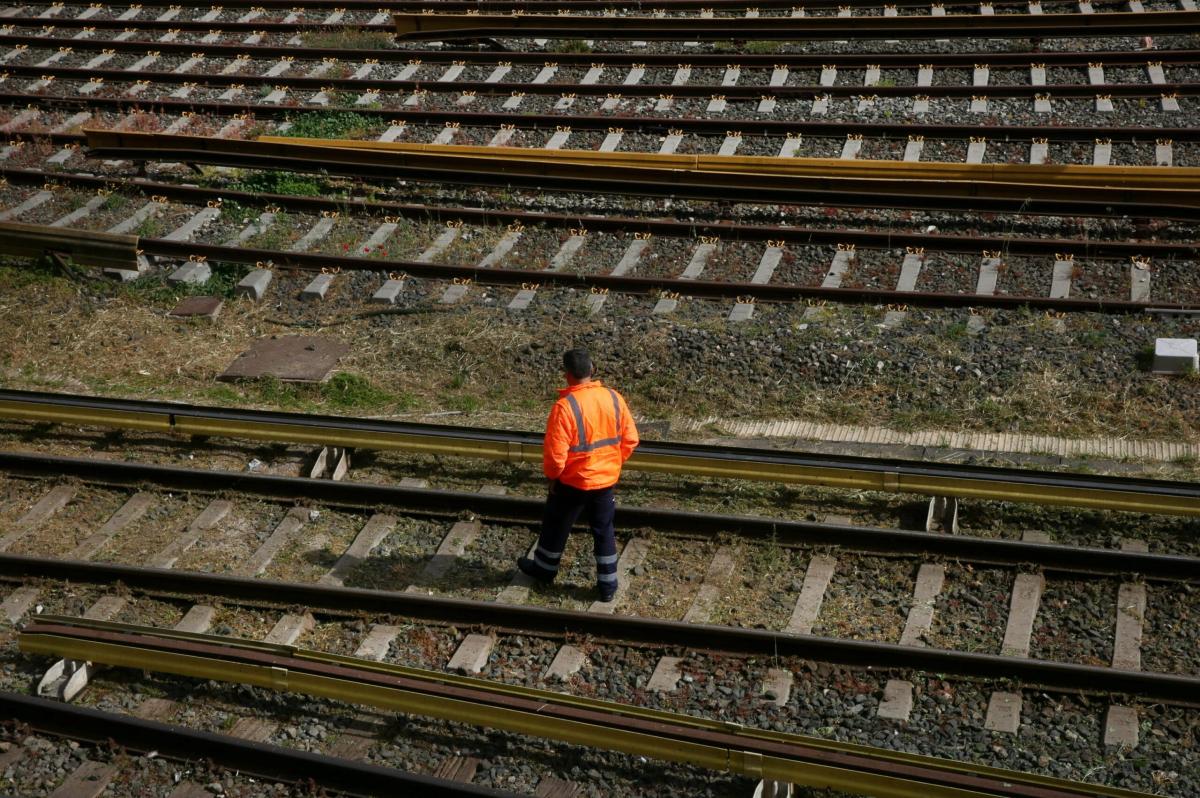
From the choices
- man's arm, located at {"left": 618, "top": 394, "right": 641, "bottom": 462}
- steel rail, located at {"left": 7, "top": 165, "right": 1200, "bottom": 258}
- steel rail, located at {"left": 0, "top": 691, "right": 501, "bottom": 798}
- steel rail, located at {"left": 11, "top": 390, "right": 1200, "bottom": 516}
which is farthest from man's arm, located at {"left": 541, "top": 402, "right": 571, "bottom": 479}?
steel rail, located at {"left": 7, "top": 165, "right": 1200, "bottom": 258}

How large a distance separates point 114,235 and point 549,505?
7340mm

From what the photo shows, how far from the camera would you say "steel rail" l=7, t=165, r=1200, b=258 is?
12461 millimetres

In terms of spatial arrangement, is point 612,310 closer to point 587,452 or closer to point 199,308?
point 199,308

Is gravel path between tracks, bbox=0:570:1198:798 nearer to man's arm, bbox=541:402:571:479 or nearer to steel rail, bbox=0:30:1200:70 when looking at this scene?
man's arm, bbox=541:402:571:479

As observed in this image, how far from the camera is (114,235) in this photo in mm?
13586

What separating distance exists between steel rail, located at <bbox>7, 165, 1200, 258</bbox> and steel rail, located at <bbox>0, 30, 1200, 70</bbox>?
12.8 ft

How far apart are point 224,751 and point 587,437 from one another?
272 cm

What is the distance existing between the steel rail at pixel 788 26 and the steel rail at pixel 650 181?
13.8 feet

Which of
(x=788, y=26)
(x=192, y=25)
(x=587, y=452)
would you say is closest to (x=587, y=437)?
(x=587, y=452)

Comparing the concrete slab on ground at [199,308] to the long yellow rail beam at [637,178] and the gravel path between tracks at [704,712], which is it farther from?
the gravel path between tracks at [704,712]

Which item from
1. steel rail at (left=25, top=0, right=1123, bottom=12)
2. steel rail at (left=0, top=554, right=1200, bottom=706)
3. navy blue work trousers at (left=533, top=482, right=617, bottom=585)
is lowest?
steel rail at (left=0, top=554, right=1200, bottom=706)

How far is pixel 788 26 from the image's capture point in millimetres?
17594

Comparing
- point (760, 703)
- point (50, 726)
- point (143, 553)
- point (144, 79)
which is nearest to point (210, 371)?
point (143, 553)

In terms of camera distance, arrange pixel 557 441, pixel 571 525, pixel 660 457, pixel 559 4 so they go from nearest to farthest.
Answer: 1. pixel 557 441
2. pixel 571 525
3. pixel 660 457
4. pixel 559 4
